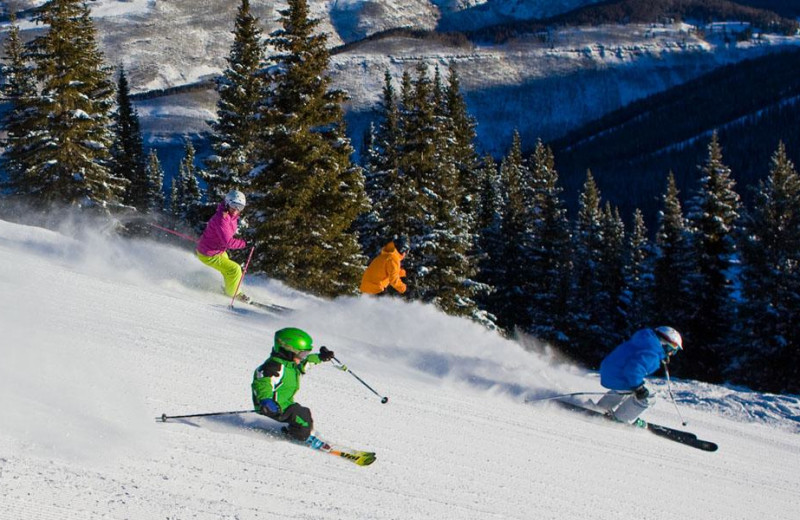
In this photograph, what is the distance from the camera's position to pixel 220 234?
11836 millimetres

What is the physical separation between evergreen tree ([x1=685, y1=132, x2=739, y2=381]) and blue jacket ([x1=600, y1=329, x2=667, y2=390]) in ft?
80.9

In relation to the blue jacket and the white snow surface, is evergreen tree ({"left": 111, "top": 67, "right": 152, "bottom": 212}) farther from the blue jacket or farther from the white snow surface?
the blue jacket

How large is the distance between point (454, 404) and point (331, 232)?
44.5 ft

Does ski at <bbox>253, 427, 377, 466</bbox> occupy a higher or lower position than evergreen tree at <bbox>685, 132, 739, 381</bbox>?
higher

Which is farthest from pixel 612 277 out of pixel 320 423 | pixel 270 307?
pixel 320 423

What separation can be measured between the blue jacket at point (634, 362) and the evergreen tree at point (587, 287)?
26287 mm

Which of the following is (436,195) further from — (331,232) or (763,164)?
Result: (763,164)

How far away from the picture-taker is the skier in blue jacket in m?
9.09

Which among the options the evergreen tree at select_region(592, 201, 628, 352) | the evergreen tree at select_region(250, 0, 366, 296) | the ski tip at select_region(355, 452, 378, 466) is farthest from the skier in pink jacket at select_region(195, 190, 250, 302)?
the evergreen tree at select_region(592, 201, 628, 352)

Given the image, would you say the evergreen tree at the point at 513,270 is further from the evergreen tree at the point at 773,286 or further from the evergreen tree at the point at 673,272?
the evergreen tree at the point at 773,286

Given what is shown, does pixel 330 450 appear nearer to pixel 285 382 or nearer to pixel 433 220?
pixel 285 382

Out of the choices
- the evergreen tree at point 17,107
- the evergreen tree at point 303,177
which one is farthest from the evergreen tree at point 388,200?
the evergreen tree at point 17,107

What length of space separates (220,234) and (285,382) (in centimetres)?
627

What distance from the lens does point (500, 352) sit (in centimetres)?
1142
